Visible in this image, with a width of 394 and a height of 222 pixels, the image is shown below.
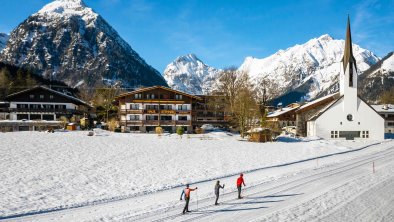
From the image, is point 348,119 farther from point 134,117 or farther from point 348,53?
point 134,117

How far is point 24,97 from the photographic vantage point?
229ft

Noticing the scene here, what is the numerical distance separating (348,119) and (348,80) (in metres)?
7.42

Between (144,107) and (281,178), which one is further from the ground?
(144,107)

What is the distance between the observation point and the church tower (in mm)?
64938

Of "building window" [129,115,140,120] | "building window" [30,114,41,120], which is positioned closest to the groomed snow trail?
"building window" [129,115,140,120]

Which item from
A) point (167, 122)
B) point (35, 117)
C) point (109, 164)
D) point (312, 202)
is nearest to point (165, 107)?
point (167, 122)

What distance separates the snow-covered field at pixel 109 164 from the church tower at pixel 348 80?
47.2 ft

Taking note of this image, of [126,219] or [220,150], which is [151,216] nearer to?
[126,219]

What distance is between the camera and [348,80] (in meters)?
65.8

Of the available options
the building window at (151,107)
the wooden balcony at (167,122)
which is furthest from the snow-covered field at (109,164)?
the building window at (151,107)

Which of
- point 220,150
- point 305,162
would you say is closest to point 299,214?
point 305,162

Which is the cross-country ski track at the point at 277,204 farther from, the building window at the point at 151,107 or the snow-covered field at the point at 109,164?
the building window at the point at 151,107

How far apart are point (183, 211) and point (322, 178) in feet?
48.7

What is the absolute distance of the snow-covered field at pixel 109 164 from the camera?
21844 millimetres
